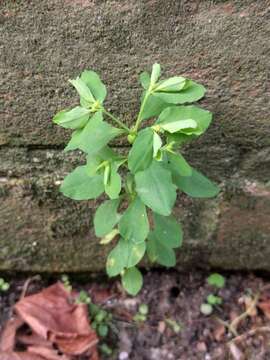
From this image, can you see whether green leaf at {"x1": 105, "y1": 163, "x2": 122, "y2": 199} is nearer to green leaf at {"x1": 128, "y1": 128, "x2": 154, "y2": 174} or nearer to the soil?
green leaf at {"x1": 128, "y1": 128, "x2": 154, "y2": 174}

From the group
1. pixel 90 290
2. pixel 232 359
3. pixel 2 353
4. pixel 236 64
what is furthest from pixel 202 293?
pixel 236 64

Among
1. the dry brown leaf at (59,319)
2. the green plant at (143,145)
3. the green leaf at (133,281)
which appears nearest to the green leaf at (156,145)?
the green plant at (143,145)

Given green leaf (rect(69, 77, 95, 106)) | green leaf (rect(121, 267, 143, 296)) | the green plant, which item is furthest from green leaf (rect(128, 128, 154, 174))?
green leaf (rect(121, 267, 143, 296))

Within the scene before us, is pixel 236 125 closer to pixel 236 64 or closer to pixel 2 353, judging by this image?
pixel 236 64

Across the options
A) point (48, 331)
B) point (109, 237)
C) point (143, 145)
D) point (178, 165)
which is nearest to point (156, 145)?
point (143, 145)

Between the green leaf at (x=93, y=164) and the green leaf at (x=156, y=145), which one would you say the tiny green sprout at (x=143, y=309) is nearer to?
the green leaf at (x=93, y=164)

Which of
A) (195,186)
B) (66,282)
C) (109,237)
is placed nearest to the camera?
(195,186)

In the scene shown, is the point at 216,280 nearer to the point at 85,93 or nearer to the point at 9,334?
the point at 9,334
